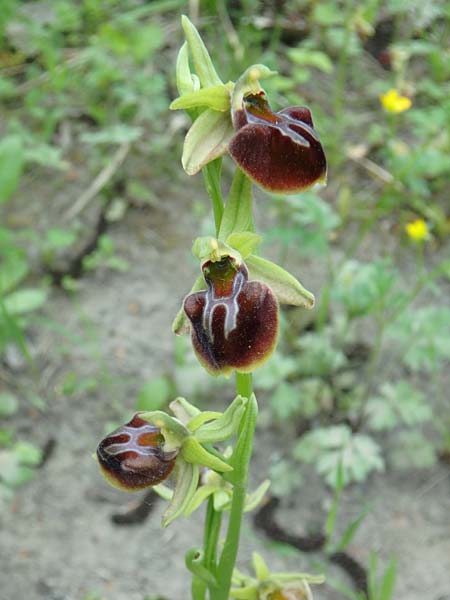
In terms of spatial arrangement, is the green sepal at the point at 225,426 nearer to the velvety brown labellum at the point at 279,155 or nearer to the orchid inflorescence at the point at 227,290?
the orchid inflorescence at the point at 227,290

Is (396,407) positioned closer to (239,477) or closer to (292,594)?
(292,594)

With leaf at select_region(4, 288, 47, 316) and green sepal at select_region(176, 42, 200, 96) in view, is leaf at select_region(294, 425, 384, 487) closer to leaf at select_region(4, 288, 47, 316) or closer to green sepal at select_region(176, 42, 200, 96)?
leaf at select_region(4, 288, 47, 316)

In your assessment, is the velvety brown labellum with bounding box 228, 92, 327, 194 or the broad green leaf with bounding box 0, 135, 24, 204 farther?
the broad green leaf with bounding box 0, 135, 24, 204

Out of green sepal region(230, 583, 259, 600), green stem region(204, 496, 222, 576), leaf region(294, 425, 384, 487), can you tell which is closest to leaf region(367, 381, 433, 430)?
leaf region(294, 425, 384, 487)

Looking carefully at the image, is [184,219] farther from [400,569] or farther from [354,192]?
[400,569]

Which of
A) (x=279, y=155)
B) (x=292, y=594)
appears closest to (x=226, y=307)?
(x=279, y=155)

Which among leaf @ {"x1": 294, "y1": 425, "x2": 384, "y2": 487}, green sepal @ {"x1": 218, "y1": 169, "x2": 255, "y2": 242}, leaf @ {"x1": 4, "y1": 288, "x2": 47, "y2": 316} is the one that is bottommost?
leaf @ {"x1": 294, "y1": 425, "x2": 384, "y2": 487}

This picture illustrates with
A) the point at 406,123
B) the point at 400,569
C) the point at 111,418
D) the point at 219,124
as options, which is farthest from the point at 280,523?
the point at 406,123
